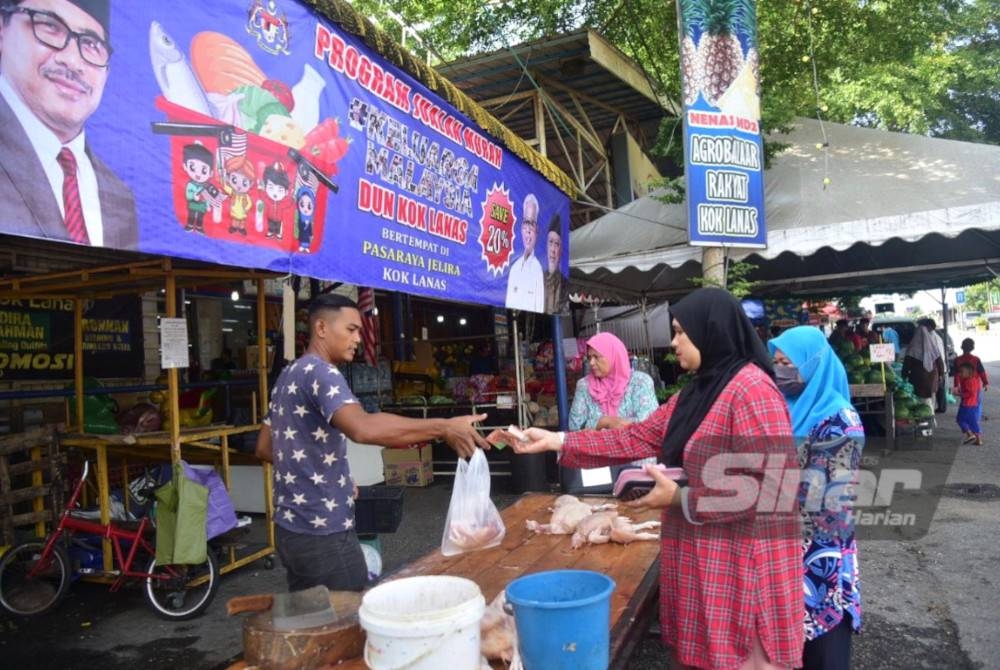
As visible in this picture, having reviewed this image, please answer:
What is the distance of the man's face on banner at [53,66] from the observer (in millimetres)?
2227

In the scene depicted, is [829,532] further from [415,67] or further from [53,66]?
[415,67]

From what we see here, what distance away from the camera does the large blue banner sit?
2328 millimetres

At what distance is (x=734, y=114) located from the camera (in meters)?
6.64

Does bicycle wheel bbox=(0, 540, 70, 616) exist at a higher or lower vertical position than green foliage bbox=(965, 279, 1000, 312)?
lower

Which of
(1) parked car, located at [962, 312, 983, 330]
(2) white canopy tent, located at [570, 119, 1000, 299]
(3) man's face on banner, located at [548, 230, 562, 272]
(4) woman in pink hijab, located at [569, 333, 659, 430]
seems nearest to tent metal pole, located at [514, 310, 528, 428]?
(3) man's face on banner, located at [548, 230, 562, 272]

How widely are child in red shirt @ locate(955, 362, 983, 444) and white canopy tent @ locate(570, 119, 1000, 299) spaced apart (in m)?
1.59

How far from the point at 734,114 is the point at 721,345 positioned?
5.30 metres

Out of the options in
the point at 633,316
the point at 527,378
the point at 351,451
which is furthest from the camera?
the point at 633,316

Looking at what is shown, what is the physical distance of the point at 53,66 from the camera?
7.65ft

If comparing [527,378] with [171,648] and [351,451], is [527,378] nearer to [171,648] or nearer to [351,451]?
[351,451]

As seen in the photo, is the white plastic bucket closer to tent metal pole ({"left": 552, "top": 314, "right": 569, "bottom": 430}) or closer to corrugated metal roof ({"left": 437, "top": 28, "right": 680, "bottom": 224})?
tent metal pole ({"left": 552, "top": 314, "right": 569, "bottom": 430})

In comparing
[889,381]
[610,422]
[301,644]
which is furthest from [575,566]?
[889,381]

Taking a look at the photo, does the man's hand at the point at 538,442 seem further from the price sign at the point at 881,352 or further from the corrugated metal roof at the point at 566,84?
the price sign at the point at 881,352

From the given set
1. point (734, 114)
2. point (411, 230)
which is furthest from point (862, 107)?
point (411, 230)
